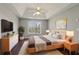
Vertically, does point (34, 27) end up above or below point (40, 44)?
above

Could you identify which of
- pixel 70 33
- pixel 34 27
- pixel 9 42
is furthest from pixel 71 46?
pixel 9 42

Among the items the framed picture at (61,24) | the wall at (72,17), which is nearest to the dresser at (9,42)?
the wall at (72,17)

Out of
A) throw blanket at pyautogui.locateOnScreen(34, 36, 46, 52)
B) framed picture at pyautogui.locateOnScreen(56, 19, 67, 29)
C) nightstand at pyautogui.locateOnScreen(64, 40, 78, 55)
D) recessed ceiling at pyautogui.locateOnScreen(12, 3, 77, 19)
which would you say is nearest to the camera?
recessed ceiling at pyautogui.locateOnScreen(12, 3, 77, 19)

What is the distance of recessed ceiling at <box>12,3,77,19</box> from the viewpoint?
1765 millimetres

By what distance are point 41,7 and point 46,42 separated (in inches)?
28.8

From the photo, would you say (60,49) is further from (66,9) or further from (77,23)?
(66,9)

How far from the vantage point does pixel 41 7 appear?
1857mm

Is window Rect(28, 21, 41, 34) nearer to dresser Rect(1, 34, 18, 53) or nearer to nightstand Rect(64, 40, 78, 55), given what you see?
dresser Rect(1, 34, 18, 53)

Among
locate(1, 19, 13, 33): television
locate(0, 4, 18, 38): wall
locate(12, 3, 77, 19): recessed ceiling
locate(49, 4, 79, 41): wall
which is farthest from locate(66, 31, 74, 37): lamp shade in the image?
locate(1, 19, 13, 33): television

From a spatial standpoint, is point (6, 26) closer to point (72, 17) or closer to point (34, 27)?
point (34, 27)

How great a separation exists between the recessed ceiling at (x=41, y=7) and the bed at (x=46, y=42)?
425mm

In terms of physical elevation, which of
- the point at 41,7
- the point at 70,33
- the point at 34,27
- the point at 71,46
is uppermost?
the point at 41,7

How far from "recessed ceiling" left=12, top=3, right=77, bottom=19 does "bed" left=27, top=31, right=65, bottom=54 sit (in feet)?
1.40

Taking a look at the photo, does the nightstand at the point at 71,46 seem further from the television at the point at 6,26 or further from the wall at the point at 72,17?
the television at the point at 6,26
